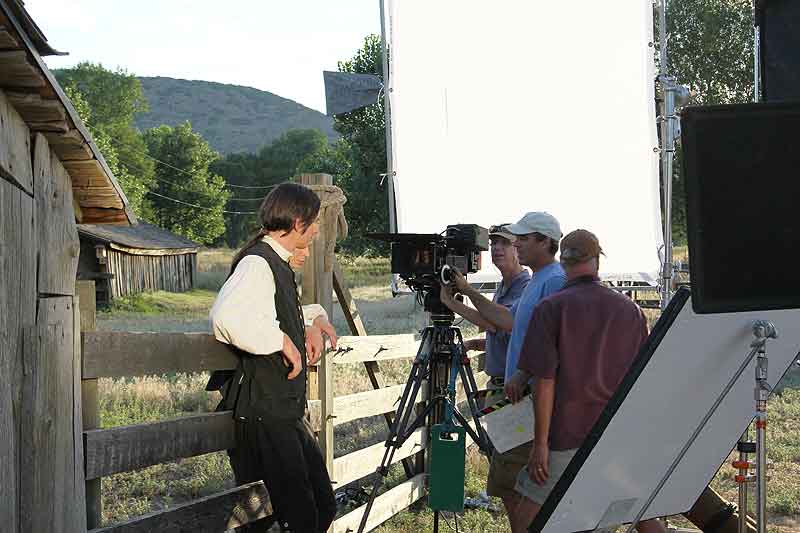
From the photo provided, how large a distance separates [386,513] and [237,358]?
7.10 feet

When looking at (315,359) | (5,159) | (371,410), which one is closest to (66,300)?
(5,159)

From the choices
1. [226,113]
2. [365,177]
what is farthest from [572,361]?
[226,113]

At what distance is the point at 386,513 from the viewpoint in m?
5.68

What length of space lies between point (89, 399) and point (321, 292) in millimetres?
1746

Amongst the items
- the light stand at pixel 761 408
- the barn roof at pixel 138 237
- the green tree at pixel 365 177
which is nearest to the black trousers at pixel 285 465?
the light stand at pixel 761 408

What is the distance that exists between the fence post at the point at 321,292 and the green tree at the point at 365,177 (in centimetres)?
2689

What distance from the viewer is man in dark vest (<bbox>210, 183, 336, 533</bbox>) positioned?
341cm

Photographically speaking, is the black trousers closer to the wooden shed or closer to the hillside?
the wooden shed

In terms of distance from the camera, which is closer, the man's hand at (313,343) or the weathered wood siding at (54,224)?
the weathered wood siding at (54,224)

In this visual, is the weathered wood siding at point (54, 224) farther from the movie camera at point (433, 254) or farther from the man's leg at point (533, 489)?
the movie camera at point (433, 254)

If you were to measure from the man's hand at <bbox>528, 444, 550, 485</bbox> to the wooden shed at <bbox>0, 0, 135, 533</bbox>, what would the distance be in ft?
5.31

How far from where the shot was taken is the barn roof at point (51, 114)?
8.14 ft

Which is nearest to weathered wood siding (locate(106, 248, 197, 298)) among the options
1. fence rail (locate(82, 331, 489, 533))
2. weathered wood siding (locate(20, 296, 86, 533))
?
fence rail (locate(82, 331, 489, 533))

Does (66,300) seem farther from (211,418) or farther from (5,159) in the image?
(211,418)
